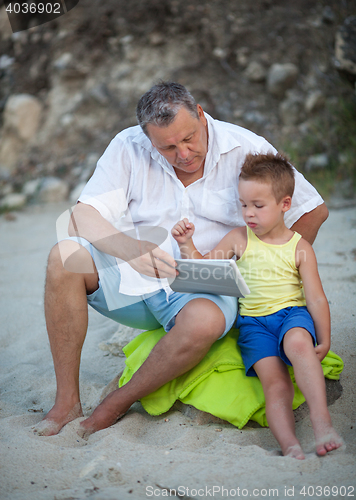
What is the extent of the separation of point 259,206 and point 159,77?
4.79 m

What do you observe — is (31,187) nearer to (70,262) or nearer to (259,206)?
(70,262)

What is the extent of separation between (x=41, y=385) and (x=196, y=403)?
3.03 ft

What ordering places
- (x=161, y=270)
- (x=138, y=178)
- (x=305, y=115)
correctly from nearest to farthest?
(x=161, y=270) < (x=138, y=178) < (x=305, y=115)

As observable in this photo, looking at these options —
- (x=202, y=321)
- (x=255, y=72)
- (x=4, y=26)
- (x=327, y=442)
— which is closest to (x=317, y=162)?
(x=255, y=72)

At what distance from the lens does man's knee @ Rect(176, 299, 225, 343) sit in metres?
1.80

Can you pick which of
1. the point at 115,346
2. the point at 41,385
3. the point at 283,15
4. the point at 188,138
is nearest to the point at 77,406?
the point at 41,385

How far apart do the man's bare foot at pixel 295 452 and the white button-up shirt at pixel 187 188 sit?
1.00 m

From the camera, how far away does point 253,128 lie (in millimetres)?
6031

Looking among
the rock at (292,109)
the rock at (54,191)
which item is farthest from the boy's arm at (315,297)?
the rock at (54,191)

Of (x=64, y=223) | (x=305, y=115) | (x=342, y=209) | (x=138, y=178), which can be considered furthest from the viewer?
(x=305, y=115)

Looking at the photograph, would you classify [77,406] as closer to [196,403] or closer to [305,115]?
[196,403]

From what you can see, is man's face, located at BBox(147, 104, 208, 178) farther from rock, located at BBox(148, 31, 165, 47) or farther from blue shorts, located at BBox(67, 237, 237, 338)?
rock, located at BBox(148, 31, 165, 47)

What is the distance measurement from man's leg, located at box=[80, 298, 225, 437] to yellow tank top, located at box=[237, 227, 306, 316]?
0.83 ft

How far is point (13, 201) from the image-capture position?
21.1 feet
